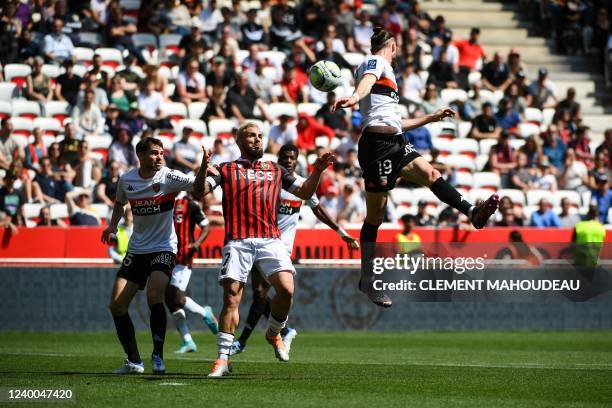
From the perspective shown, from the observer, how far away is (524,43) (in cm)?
3059

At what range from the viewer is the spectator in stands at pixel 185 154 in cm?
2170

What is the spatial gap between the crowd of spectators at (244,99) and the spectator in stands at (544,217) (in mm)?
27

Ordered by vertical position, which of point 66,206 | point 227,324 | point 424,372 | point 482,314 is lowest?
point 482,314

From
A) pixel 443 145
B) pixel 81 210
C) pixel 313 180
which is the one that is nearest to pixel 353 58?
pixel 443 145

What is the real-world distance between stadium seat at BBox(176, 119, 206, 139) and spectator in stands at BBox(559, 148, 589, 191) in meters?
7.64

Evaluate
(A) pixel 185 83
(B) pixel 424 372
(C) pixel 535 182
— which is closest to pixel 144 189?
(B) pixel 424 372

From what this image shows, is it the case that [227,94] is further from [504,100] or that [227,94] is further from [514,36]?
[514,36]

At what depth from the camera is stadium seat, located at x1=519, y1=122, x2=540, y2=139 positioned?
2644 cm

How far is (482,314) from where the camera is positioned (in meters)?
21.4

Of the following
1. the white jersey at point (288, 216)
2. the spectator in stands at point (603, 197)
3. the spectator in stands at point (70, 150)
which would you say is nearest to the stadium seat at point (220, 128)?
the spectator in stands at point (70, 150)

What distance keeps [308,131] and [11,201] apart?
248 inches

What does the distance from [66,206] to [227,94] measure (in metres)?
4.69

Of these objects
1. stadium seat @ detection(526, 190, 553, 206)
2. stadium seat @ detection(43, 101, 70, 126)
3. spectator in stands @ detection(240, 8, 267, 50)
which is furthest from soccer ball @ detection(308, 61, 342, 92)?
spectator in stands @ detection(240, 8, 267, 50)

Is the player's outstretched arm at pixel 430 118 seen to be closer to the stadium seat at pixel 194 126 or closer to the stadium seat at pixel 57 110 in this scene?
the stadium seat at pixel 194 126
